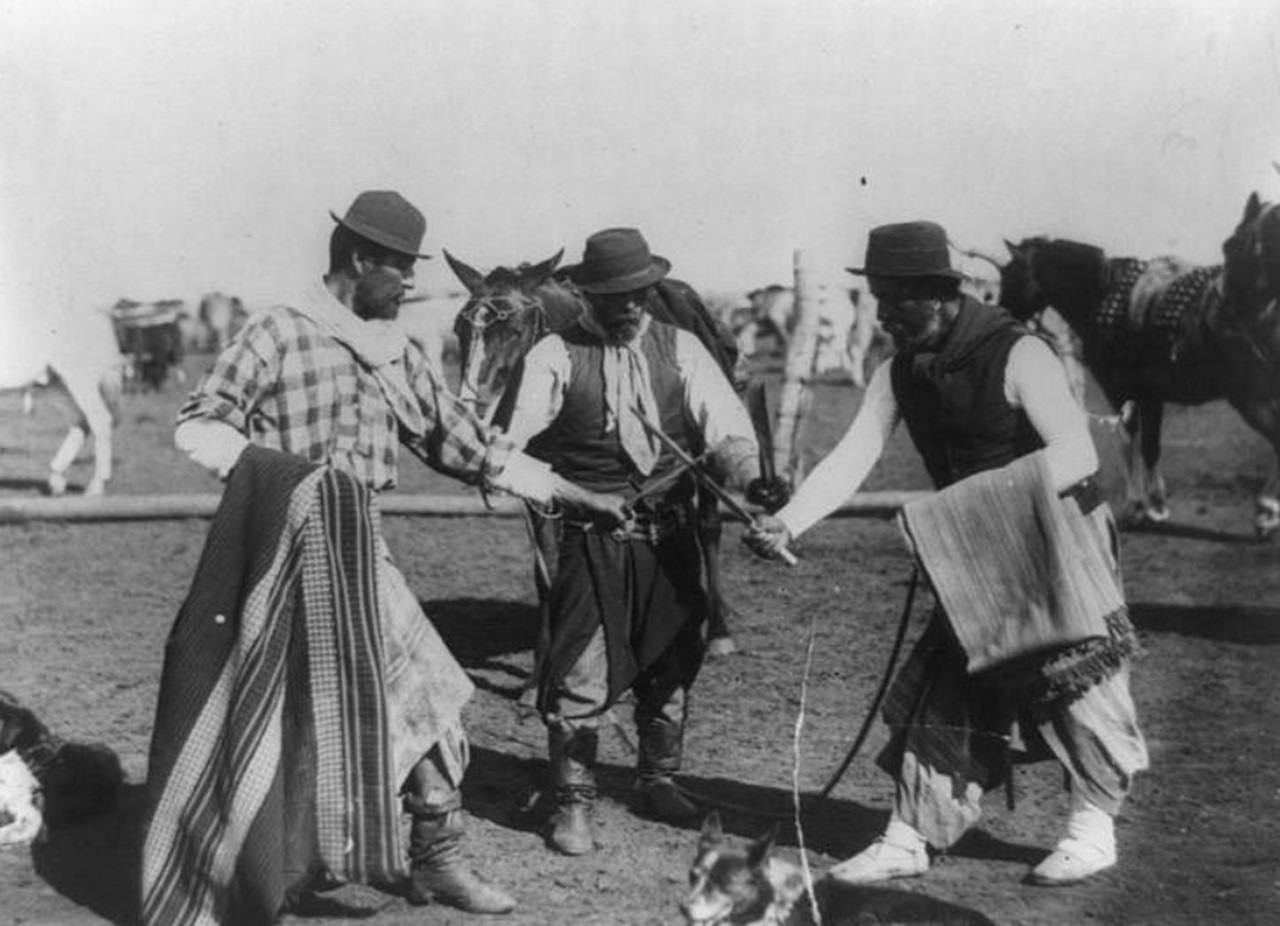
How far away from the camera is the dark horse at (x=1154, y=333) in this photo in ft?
34.1

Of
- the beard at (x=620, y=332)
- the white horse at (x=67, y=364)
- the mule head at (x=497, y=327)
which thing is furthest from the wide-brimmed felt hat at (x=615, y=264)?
the white horse at (x=67, y=364)

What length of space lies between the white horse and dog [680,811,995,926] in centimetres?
987

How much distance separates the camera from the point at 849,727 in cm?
668

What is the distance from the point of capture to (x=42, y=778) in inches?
209

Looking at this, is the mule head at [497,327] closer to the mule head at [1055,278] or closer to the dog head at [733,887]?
the dog head at [733,887]

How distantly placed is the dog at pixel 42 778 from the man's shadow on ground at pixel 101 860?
5 cm

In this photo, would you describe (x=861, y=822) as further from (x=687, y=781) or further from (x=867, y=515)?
(x=867, y=515)

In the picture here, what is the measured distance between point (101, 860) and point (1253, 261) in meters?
7.29

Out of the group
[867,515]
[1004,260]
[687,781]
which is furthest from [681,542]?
[1004,260]

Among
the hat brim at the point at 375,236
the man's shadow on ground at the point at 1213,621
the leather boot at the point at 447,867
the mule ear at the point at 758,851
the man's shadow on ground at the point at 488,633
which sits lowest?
the man's shadow on ground at the point at 1213,621

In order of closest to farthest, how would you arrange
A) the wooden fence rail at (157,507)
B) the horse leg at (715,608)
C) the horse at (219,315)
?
the horse leg at (715,608), the wooden fence rail at (157,507), the horse at (219,315)

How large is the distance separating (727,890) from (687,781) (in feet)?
6.67

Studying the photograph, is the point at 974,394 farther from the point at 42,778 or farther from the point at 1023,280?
the point at 1023,280

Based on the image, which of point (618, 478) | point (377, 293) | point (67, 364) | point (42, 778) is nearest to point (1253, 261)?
point (618, 478)
